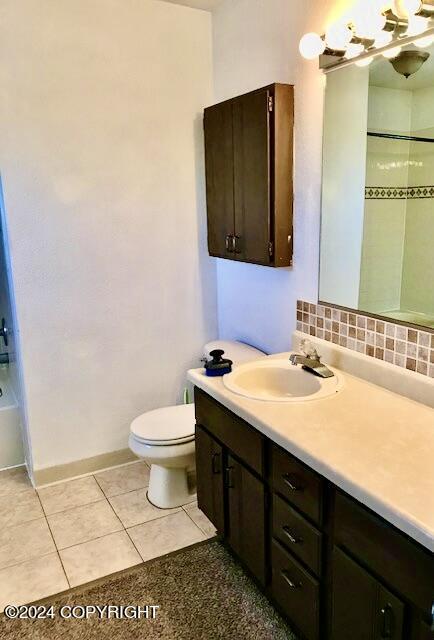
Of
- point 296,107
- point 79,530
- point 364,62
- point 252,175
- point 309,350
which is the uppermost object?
point 364,62

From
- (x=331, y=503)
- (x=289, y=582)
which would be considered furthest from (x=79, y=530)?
(x=331, y=503)

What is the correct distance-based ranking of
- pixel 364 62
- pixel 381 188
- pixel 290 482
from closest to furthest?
pixel 290 482 < pixel 364 62 < pixel 381 188

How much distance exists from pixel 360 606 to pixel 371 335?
927 mm

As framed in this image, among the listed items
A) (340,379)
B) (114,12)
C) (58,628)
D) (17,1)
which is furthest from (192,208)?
(58,628)

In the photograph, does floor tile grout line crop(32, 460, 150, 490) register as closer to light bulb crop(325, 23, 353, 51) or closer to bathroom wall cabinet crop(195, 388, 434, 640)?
bathroom wall cabinet crop(195, 388, 434, 640)

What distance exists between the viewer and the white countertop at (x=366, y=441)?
115cm

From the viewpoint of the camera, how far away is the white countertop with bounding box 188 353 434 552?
1.15m

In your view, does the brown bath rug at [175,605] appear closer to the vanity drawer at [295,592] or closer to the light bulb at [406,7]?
the vanity drawer at [295,592]

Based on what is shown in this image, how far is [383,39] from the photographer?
1.73m

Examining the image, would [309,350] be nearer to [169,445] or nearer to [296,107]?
[169,445]

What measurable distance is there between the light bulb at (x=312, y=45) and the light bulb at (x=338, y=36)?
0.09 feet

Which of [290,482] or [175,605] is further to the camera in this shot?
[175,605]

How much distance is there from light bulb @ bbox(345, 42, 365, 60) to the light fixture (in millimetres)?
119

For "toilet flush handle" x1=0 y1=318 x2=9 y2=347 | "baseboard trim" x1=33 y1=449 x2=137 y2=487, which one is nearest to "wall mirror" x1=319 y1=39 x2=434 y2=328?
"baseboard trim" x1=33 y1=449 x2=137 y2=487
